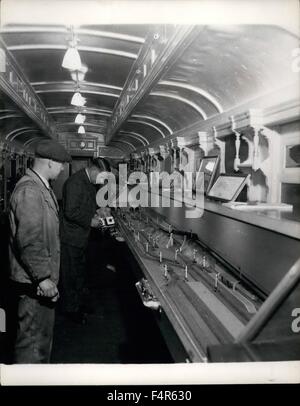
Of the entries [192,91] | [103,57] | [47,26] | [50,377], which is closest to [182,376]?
[50,377]

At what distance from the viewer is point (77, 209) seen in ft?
14.6

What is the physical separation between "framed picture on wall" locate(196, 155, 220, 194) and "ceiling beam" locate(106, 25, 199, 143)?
1.19 meters

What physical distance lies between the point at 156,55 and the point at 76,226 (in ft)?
7.13

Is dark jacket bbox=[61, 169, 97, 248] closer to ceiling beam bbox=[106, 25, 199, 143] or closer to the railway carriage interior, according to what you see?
the railway carriage interior

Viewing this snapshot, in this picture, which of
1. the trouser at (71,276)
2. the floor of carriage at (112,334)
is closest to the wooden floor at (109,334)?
the floor of carriage at (112,334)

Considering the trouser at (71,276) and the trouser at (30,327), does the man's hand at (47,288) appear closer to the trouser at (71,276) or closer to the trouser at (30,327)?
the trouser at (30,327)

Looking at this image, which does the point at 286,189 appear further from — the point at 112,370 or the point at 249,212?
the point at 112,370

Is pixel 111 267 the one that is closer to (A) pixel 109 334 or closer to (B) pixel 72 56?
(A) pixel 109 334

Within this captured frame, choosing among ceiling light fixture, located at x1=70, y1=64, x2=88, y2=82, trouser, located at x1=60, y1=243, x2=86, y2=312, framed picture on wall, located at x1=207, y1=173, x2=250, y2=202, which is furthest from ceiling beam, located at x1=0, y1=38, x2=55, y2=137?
framed picture on wall, located at x1=207, y1=173, x2=250, y2=202

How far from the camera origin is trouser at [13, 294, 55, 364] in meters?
2.78

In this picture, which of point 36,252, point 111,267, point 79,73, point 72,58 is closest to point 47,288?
point 36,252

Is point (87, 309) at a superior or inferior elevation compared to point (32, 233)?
inferior

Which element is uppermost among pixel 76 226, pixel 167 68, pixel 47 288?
pixel 167 68
